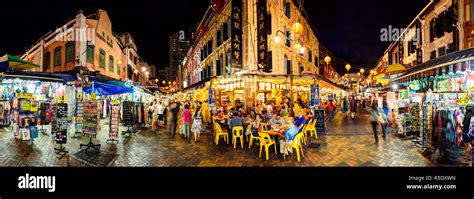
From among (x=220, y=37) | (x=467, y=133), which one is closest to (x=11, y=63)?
(x=220, y=37)

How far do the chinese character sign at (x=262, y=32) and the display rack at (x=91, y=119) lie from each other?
33.1 ft

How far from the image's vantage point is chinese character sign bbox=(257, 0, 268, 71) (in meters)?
13.9

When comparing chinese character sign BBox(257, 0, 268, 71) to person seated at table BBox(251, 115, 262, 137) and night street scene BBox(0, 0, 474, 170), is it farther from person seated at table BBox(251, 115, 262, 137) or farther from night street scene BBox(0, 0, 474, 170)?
person seated at table BBox(251, 115, 262, 137)

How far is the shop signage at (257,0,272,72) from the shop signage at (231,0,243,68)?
1309 millimetres

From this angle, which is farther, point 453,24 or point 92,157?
point 453,24

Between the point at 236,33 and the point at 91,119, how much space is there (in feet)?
33.1

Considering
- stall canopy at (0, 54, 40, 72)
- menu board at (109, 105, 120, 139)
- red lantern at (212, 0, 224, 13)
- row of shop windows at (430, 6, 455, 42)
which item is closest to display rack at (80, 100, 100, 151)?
menu board at (109, 105, 120, 139)

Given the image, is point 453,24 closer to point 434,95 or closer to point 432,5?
point 432,5

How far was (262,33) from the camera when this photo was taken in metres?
14.1

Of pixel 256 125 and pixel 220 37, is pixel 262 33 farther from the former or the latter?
pixel 256 125

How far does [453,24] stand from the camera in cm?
1305

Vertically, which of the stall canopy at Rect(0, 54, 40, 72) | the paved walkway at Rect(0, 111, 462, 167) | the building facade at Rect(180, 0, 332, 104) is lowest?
the paved walkway at Rect(0, 111, 462, 167)

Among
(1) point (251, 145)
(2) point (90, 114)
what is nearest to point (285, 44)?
(1) point (251, 145)

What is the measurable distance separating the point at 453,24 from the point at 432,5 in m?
5.30
